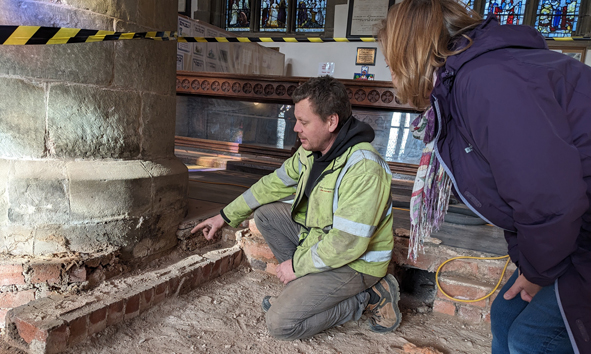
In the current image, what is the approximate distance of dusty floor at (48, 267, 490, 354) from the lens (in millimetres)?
2020

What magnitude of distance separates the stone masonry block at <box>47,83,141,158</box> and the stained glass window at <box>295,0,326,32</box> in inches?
499

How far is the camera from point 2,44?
2.19m

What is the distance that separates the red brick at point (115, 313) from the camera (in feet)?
6.82

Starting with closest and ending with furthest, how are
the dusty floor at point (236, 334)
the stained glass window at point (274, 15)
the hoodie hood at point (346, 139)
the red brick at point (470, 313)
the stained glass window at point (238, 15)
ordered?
the dusty floor at point (236, 334)
the hoodie hood at point (346, 139)
the red brick at point (470, 313)
the stained glass window at point (274, 15)
the stained glass window at point (238, 15)

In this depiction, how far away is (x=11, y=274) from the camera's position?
227cm

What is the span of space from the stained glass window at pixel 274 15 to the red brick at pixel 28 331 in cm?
1432

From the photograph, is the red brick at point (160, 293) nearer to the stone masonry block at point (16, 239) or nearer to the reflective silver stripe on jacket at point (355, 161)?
the stone masonry block at point (16, 239)

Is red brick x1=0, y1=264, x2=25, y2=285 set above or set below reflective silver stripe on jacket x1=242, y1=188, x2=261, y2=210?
below

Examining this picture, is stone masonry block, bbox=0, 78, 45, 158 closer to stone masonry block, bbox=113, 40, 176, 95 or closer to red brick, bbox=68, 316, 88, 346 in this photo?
stone masonry block, bbox=113, 40, 176, 95

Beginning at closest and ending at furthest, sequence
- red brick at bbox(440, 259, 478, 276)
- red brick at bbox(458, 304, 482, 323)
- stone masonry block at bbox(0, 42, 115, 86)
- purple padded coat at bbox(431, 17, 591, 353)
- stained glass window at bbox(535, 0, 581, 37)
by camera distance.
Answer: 1. purple padded coat at bbox(431, 17, 591, 353)
2. stone masonry block at bbox(0, 42, 115, 86)
3. red brick at bbox(458, 304, 482, 323)
4. red brick at bbox(440, 259, 478, 276)
5. stained glass window at bbox(535, 0, 581, 37)

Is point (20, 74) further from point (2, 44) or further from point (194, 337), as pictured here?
point (194, 337)

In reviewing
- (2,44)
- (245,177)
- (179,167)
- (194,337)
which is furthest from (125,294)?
(245,177)

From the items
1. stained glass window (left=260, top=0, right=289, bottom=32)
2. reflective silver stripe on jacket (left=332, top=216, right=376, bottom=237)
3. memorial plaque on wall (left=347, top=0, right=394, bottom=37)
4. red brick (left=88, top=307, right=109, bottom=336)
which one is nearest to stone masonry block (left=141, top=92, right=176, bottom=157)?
red brick (left=88, top=307, right=109, bottom=336)

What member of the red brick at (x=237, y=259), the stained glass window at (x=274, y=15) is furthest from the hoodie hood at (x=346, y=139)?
the stained glass window at (x=274, y=15)
